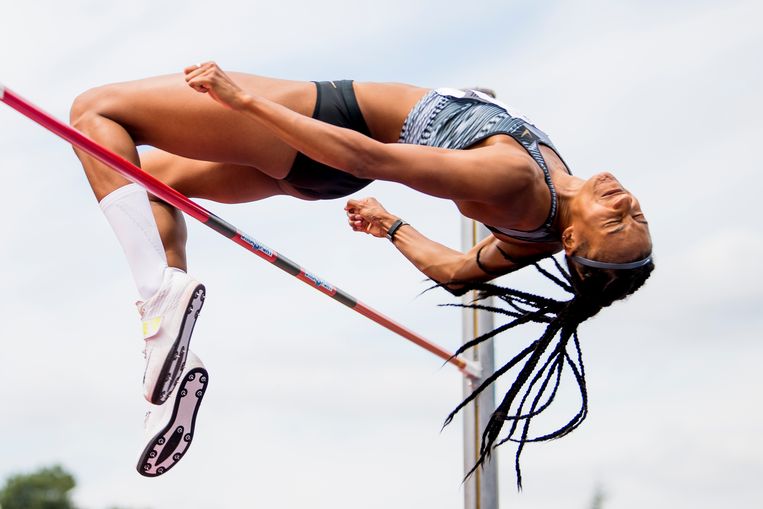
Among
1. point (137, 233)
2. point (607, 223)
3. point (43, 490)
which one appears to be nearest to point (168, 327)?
point (137, 233)

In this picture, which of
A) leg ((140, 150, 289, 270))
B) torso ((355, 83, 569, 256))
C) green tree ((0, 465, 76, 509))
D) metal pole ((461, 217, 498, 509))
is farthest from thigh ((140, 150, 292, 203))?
green tree ((0, 465, 76, 509))

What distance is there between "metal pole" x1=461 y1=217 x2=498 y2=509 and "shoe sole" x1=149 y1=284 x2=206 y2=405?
1940 millimetres

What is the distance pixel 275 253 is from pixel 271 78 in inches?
23.8

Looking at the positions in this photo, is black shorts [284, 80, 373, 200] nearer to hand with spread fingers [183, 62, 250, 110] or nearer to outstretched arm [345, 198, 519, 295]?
hand with spread fingers [183, 62, 250, 110]

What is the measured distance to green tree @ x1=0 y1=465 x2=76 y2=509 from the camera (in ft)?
86.7

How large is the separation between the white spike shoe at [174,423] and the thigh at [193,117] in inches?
24.0

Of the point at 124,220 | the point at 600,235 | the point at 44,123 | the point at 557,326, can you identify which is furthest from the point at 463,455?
the point at 44,123

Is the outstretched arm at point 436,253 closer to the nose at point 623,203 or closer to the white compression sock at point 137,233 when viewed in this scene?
the nose at point 623,203

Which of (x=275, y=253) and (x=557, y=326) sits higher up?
(x=275, y=253)

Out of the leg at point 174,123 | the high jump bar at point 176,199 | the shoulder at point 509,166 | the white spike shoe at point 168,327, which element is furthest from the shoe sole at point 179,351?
the shoulder at point 509,166

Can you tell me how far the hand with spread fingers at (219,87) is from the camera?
2441mm

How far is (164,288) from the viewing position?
2.65 meters

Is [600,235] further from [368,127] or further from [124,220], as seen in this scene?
[124,220]

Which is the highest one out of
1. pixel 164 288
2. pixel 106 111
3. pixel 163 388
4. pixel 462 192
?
pixel 106 111
